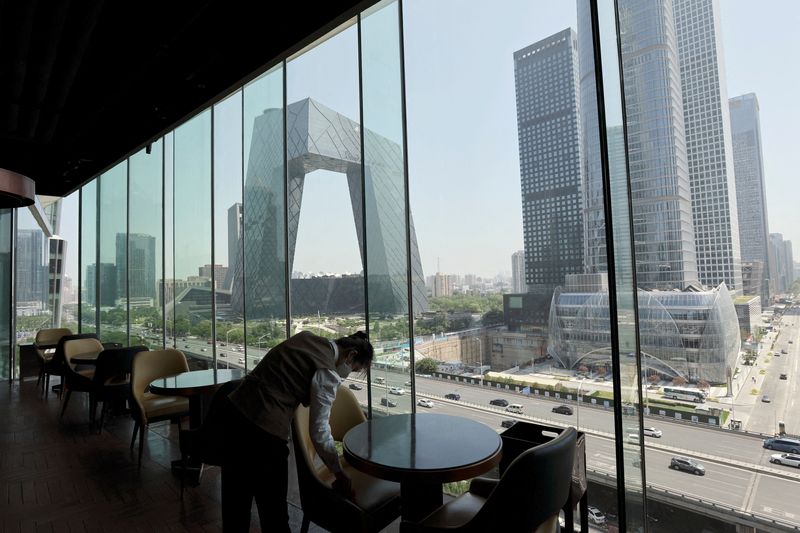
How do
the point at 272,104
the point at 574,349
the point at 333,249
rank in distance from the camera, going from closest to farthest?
1. the point at 574,349
2. the point at 333,249
3. the point at 272,104

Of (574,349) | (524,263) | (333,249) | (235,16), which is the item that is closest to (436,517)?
(574,349)

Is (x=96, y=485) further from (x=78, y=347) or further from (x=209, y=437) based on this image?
(x=78, y=347)

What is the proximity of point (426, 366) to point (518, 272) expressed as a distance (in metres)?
1.08

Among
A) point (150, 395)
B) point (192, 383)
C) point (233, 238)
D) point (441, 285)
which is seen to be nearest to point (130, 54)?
point (233, 238)

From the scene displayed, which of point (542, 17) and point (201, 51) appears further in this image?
point (201, 51)

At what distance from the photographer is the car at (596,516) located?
7.93 ft

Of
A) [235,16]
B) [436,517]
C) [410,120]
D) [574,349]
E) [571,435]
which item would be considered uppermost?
[235,16]

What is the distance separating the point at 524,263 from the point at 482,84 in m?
1.42

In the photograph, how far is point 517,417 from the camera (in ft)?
9.25

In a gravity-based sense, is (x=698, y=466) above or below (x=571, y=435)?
below

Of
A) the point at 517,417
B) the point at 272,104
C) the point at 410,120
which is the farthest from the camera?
the point at 272,104

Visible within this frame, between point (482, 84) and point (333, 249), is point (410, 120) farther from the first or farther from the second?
point (333, 249)

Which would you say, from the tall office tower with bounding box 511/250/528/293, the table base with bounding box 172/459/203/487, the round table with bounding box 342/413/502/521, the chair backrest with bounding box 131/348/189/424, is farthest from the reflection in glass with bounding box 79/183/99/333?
the tall office tower with bounding box 511/250/528/293

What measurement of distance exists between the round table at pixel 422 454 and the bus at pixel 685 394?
967mm
